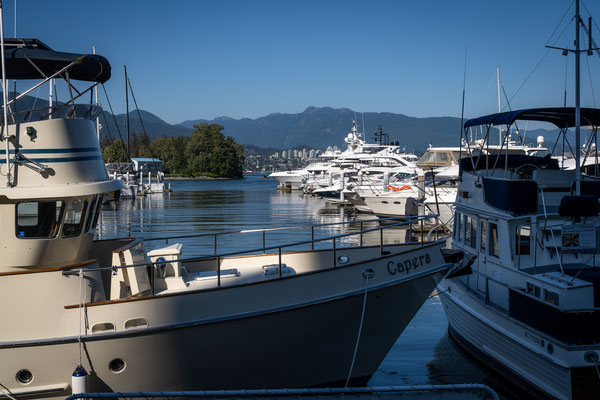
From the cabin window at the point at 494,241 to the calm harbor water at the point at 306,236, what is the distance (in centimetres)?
216

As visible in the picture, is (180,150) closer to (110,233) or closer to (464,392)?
(110,233)

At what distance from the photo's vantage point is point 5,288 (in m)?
8.58

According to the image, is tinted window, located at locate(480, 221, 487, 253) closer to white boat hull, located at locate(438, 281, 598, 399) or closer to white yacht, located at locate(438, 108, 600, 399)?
white yacht, located at locate(438, 108, 600, 399)

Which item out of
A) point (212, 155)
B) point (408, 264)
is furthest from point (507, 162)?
point (212, 155)

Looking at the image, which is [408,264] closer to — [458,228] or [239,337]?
[239,337]

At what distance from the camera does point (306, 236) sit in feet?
104

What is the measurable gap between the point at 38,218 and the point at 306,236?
2311 centimetres

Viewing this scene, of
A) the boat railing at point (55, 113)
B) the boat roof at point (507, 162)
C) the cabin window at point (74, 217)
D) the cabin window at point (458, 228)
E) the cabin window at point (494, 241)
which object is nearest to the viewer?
the boat railing at point (55, 113)

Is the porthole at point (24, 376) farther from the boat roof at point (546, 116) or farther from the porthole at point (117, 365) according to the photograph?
the boat roof at point (546, 116)

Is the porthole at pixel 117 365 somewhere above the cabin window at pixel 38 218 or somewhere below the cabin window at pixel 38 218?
below

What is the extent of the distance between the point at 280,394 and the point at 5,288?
451 cm

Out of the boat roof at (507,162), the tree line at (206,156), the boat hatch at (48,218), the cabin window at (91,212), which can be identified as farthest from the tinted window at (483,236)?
the tree line at (206,156)

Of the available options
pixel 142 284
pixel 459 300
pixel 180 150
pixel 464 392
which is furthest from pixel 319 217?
pixel 180 150

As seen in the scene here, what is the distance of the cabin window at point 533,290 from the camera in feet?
33.7
